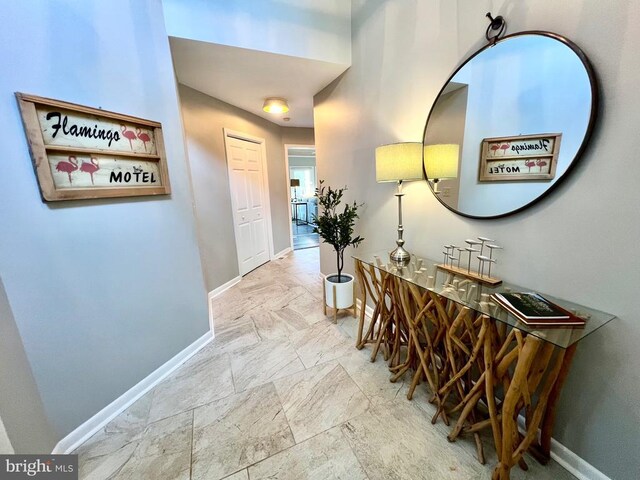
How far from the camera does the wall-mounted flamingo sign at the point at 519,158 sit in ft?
3.40

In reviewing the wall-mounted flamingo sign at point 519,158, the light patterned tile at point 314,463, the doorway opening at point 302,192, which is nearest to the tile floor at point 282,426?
the light patterned tile at point 314,463

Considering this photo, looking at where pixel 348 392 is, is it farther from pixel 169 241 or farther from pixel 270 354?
pixel 169 241

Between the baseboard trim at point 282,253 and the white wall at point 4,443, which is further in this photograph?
the baseboard trim at point 282,253

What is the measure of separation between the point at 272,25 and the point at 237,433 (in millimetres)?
2903

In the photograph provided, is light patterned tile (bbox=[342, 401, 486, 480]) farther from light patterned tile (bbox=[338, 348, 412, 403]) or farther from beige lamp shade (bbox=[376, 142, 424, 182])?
beige lamp shade (bbox=[376, 142, 424, 182])

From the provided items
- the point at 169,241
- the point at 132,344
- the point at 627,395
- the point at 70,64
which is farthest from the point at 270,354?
the point at 70,64

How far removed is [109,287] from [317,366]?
1.43 m

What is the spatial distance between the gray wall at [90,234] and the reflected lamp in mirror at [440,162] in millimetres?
1789

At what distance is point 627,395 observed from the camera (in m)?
0.90

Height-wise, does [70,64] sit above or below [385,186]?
above

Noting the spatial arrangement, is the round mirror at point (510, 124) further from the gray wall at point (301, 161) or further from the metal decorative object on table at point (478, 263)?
the gray wall at point (301, 161)

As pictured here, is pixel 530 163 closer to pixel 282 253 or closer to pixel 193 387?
pixel 193 387

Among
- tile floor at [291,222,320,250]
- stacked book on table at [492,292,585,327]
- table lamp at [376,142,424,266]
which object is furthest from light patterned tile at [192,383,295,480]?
tile floor at [291,222,320,250]

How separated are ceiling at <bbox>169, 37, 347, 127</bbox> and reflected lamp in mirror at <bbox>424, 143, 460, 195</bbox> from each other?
1418mm
